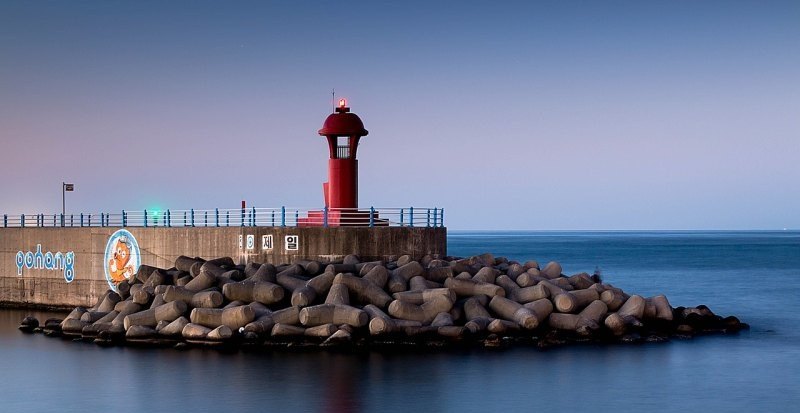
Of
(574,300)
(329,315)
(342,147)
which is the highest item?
(342,147)

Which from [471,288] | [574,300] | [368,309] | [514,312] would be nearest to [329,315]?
[368,309]

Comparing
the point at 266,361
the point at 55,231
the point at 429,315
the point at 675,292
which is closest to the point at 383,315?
the point at 429,315

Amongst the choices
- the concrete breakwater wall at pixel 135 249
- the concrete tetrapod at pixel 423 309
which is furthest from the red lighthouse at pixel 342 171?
the concrete tetrapod at pixel 423 309

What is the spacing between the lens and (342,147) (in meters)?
24.7

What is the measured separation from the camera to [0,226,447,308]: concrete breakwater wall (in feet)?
76.4

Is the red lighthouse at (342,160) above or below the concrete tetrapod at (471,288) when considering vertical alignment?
above

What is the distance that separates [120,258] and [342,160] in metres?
7.11

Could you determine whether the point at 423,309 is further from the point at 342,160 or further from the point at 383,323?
the point at 342,160

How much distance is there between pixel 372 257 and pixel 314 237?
4.61ft

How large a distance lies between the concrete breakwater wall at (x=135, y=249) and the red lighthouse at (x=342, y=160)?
1.51 meters

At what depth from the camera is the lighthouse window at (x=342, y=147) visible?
971 inches

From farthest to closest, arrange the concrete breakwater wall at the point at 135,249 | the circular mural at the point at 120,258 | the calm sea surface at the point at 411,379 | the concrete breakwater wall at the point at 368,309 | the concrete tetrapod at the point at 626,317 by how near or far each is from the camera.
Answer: the circular mural at the point at 120,258, the concrete breakwater wall at the point at 135,249, the concrete tetrapod at the point at 626,317, the concrete breakwater wall at the point at 368,309, the calm sea surface at the point at 411,379

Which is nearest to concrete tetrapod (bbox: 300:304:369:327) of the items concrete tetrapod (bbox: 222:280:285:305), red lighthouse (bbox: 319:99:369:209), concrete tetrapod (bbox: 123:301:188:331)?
concrete tetrapod (bbox: 222:280:285:305)

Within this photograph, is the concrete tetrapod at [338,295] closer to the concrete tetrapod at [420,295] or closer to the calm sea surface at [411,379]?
the concrete tetrapod at [420,295]
